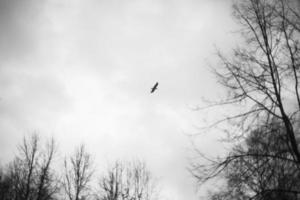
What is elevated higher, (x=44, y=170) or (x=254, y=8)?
(x=254, y=8)

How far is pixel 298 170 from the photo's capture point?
19.5 ft

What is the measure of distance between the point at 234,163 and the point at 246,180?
0.54 metres

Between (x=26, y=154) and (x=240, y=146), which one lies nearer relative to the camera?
(x=240, y=146)

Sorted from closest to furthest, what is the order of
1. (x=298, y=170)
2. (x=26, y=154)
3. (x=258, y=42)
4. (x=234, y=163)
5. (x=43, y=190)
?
1. (x=298, y=170)
2. (x=234, y=163)
3. (x=258, y=42)
4. (x=43, y=190)
5. (x=26, y=154)

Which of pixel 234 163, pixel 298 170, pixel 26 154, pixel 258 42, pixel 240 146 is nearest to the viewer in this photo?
pixel 298 170

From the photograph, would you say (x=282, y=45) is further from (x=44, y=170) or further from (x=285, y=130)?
(x=44, y=170)

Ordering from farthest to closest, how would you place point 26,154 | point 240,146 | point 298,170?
point 26,154
point 240,146
point 298,170

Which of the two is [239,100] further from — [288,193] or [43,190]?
[43,190]

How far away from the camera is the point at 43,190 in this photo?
56.1ft

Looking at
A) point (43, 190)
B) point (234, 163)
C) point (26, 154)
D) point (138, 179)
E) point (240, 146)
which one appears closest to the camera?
point (234, 163)

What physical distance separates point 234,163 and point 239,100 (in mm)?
2055

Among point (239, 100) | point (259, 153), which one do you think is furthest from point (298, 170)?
point (239, 100)

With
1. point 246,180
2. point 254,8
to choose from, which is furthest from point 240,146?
point 254,8

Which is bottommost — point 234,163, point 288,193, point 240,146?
point 288,193
